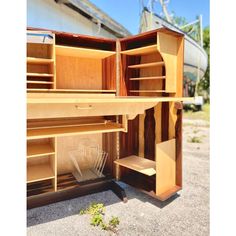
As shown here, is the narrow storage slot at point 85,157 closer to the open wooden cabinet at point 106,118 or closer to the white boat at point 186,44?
the open wooden cabinet at point 106,118

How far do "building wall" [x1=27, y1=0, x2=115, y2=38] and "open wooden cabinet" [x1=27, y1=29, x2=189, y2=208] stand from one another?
892 millimetres

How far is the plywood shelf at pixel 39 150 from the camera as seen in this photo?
1.83 metres

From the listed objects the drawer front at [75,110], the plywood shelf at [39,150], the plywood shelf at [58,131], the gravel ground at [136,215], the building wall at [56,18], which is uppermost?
the building wall at [56,18]

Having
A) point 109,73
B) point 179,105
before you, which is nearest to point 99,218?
point 179,105

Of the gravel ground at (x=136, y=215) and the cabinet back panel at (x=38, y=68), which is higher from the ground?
the cabinet back panel at (x=38, y=68)

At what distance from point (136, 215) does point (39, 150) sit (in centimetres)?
101

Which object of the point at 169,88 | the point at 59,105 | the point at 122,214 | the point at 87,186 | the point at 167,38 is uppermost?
the point at 167,38

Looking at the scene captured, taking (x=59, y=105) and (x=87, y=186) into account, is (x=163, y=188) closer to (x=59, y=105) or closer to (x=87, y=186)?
(x=87, y=186)

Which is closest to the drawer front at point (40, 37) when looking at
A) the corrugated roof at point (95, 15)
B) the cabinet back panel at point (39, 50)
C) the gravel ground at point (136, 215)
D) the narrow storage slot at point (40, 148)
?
the cabinet back panel at point (39, 50)

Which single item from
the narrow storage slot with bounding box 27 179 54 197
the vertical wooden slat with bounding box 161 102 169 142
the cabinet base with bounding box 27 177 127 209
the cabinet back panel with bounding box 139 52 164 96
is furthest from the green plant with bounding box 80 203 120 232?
the cabinet back panel with bounding box 139 52 164 96

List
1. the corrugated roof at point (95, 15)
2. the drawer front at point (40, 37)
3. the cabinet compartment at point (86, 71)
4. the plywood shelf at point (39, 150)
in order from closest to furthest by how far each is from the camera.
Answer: the drawer front at point (40, 37) → the plywood shelf at point (39, 150) → the cabinet compartment at point (86, 71) → the corrugated roof at point (95, 15)

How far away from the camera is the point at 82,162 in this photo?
253 cm
